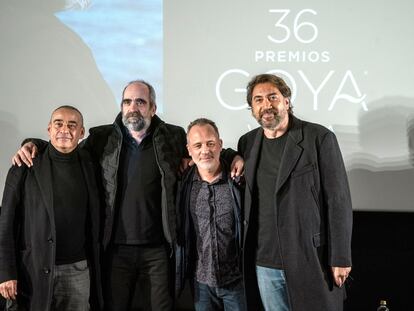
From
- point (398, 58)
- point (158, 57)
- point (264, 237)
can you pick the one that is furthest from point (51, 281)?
point (398, 58)

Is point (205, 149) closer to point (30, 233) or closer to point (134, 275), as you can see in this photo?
point (134, 275)

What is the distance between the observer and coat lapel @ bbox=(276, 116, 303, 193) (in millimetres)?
2096

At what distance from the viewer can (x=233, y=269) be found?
2.19 m

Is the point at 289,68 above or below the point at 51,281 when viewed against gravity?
above

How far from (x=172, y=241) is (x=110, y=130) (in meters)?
0.71

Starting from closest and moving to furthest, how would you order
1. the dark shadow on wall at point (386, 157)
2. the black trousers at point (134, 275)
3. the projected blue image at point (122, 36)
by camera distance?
the black trousers at point (134, 275)
the dark shadow on wall at point (386, 157)
the projected blue image at point (122, 36)

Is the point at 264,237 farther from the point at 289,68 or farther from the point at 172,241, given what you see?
the point at 289,68

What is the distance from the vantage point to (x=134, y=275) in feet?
7.78

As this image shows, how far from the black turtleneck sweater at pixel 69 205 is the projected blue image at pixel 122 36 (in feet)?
3.04

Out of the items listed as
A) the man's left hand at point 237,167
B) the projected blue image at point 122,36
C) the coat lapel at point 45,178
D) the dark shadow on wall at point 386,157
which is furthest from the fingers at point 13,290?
the dark shadow on wall at point 386,157

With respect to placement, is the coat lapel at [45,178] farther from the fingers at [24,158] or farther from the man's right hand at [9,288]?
the man's right hand at [9,288]

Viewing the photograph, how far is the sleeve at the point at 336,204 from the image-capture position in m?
2.05

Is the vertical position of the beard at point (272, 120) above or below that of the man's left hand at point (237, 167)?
above

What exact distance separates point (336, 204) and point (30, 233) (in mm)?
1496
